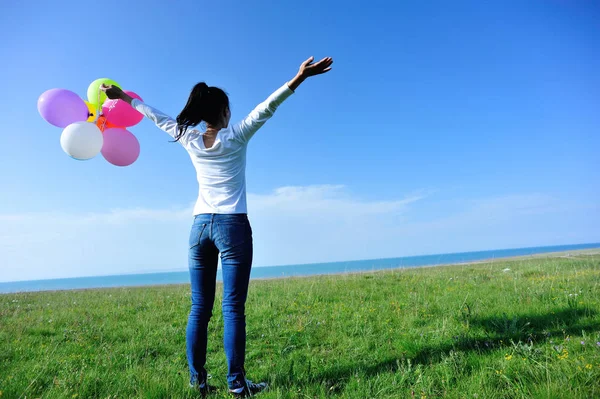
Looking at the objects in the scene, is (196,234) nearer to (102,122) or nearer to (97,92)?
(102,122)

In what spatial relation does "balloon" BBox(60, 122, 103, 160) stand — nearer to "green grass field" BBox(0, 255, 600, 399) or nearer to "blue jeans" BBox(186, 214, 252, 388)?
"blue jeans" BBox(186, 214, 252, 388)

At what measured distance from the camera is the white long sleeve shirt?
2.99 meters

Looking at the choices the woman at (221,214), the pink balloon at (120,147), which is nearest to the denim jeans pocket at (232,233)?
the woman at (221,214)

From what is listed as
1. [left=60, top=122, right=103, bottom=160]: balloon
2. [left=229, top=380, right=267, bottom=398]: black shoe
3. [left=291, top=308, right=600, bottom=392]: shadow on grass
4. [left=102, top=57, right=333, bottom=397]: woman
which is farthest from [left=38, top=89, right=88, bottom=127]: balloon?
[left=291, top=308, right=600, bottom=392]: shadow on grass

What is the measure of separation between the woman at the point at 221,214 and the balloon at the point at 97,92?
193 cm

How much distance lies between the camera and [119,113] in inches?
181

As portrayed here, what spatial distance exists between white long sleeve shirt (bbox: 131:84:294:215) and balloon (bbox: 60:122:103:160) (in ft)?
5.49

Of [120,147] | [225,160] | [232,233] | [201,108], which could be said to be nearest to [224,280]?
[232,233]

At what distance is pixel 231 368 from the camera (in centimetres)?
290

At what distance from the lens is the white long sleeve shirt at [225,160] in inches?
118

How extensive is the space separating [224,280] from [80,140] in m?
2.79

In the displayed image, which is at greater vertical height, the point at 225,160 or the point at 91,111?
the point at 91,111

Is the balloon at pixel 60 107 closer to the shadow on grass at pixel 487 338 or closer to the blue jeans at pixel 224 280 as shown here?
the blue jeans at pixel 224 280

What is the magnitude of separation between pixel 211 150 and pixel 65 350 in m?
3.51
